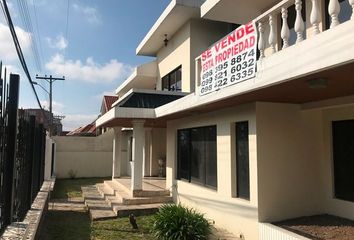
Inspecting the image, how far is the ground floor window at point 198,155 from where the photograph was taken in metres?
9.34

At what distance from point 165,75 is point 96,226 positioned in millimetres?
8936

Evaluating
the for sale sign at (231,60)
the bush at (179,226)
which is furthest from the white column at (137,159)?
the for sale sign at (231,60)

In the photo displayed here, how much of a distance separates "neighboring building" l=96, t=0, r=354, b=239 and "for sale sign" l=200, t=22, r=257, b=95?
Answer: 26 millimetres

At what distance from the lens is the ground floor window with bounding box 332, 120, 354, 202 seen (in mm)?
6586

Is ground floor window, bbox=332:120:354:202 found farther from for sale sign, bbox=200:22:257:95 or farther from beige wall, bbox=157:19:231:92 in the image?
beige wall, bbox=157:19:231:92

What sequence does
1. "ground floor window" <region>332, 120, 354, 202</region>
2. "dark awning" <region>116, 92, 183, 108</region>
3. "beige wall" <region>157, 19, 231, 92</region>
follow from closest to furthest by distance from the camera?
1. "ground floor window" <region>332, 120, 354, 202</region>
2. "dark awning" <region>116, 92, 183, 108</region>
3. "beige wall" <region>157, 19, 231, 92</region>

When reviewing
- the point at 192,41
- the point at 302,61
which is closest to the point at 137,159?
the point at 192,41

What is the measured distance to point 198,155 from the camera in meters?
10.4

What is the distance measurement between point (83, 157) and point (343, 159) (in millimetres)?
17218

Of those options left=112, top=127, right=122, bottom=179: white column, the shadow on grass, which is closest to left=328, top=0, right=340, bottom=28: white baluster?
the shadow on grass

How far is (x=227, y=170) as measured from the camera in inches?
322

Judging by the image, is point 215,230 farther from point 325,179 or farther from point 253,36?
point 253,36

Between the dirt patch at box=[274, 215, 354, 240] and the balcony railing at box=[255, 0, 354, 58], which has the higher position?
the balcony railing at box=[255, 0, 354, 58]

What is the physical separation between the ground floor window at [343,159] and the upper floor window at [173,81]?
8.15 m
